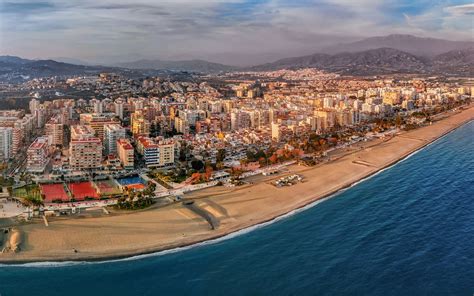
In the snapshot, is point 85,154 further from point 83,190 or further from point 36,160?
point 83,190

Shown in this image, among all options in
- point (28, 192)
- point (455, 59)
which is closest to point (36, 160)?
point (28, 192)

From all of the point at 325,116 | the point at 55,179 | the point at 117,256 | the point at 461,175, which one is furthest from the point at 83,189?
the point at 325,116

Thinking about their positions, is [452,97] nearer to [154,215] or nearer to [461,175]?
[461,175]

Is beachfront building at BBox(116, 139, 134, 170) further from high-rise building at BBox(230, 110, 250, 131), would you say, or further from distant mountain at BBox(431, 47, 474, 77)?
distant mountain at BBox(431, 47, 474, 77)

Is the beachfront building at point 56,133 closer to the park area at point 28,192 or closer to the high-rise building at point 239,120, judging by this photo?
the park area at point 28,192

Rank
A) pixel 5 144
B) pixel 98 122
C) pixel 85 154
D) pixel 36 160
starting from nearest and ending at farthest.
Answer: pixel 36 160 → pixel 85 154 → pixel 5 144 → pixel 98 122

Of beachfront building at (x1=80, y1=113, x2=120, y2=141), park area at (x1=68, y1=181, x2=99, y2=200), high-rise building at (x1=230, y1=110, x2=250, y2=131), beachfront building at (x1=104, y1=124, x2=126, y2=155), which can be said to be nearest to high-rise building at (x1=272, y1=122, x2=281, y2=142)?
high-rise building at (x1=230, y1=110, x2=250, y2=131)

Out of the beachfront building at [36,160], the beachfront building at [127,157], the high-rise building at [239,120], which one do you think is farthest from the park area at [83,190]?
the high-rise building at [239,120]
